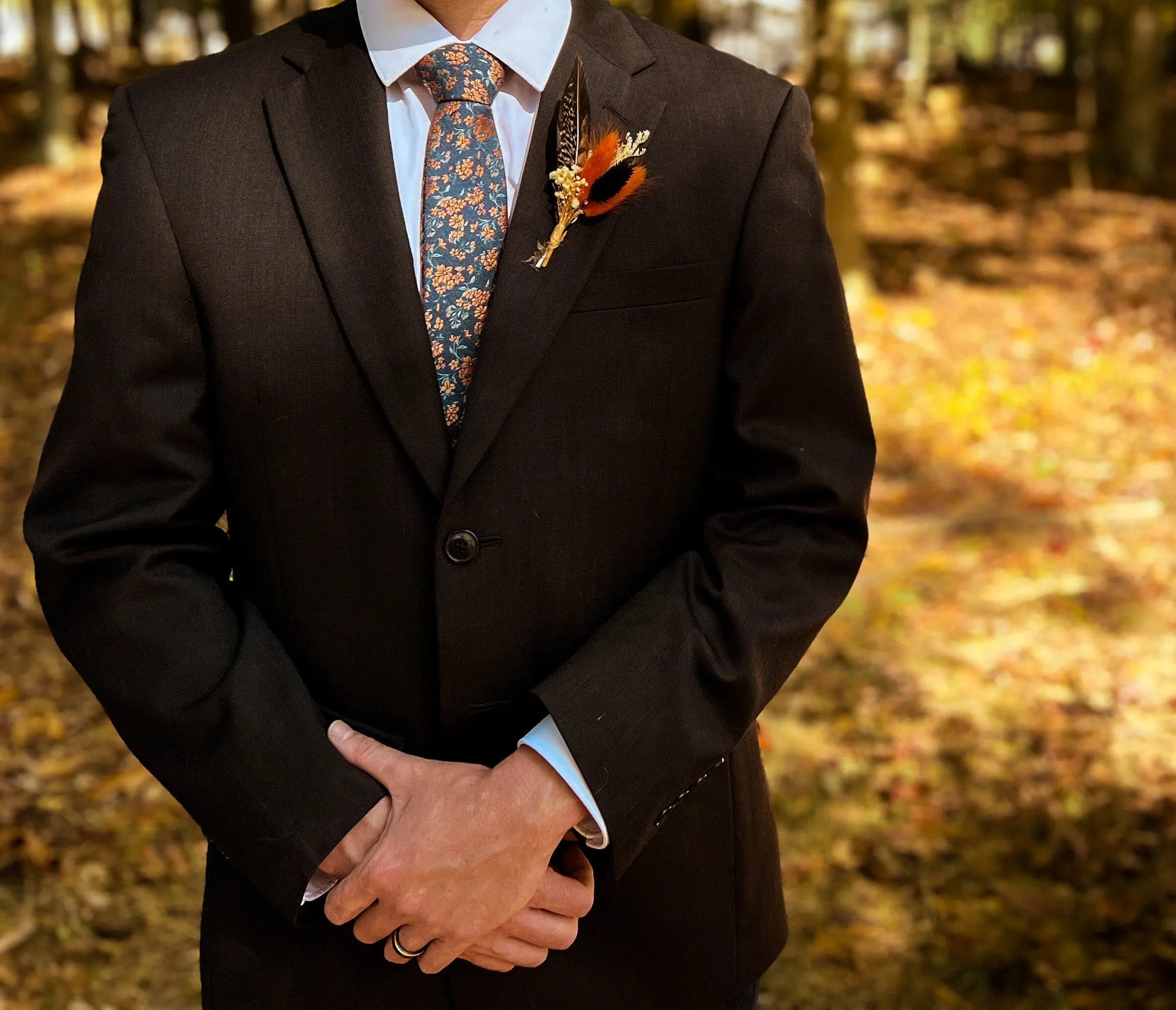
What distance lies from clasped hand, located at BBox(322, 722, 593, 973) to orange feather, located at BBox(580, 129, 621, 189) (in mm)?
739

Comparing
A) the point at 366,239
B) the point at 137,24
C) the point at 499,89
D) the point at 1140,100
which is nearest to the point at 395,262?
the point at 366,239

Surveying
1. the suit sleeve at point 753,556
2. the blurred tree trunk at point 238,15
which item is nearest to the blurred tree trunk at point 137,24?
the blurred tree trunk at point 238,15

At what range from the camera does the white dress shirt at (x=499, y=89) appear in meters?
1.65

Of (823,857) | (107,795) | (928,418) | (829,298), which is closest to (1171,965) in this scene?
(823,857)

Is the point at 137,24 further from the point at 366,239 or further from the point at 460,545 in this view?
the point at 460,545

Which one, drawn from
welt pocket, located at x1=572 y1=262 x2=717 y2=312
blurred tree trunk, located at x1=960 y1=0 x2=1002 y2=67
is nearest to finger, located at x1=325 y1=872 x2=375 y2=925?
welt pocket, located at x1=572 y1=262 x2=717 y2=312

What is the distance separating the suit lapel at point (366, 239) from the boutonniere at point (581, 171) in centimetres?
19

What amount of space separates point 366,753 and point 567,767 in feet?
0.90

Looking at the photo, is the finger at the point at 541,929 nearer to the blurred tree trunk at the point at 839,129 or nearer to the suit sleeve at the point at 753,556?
the suit sleeve at the point at 753,556

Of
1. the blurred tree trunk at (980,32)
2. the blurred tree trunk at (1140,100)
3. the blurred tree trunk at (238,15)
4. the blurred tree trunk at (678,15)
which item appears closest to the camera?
the blurred tree trunk at (238,15)

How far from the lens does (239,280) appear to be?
163 centimetres

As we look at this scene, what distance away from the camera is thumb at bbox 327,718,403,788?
5.47 feet

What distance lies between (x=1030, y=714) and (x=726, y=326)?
3.63 meters

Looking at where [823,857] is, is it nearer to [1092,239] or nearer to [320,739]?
[320,739]
